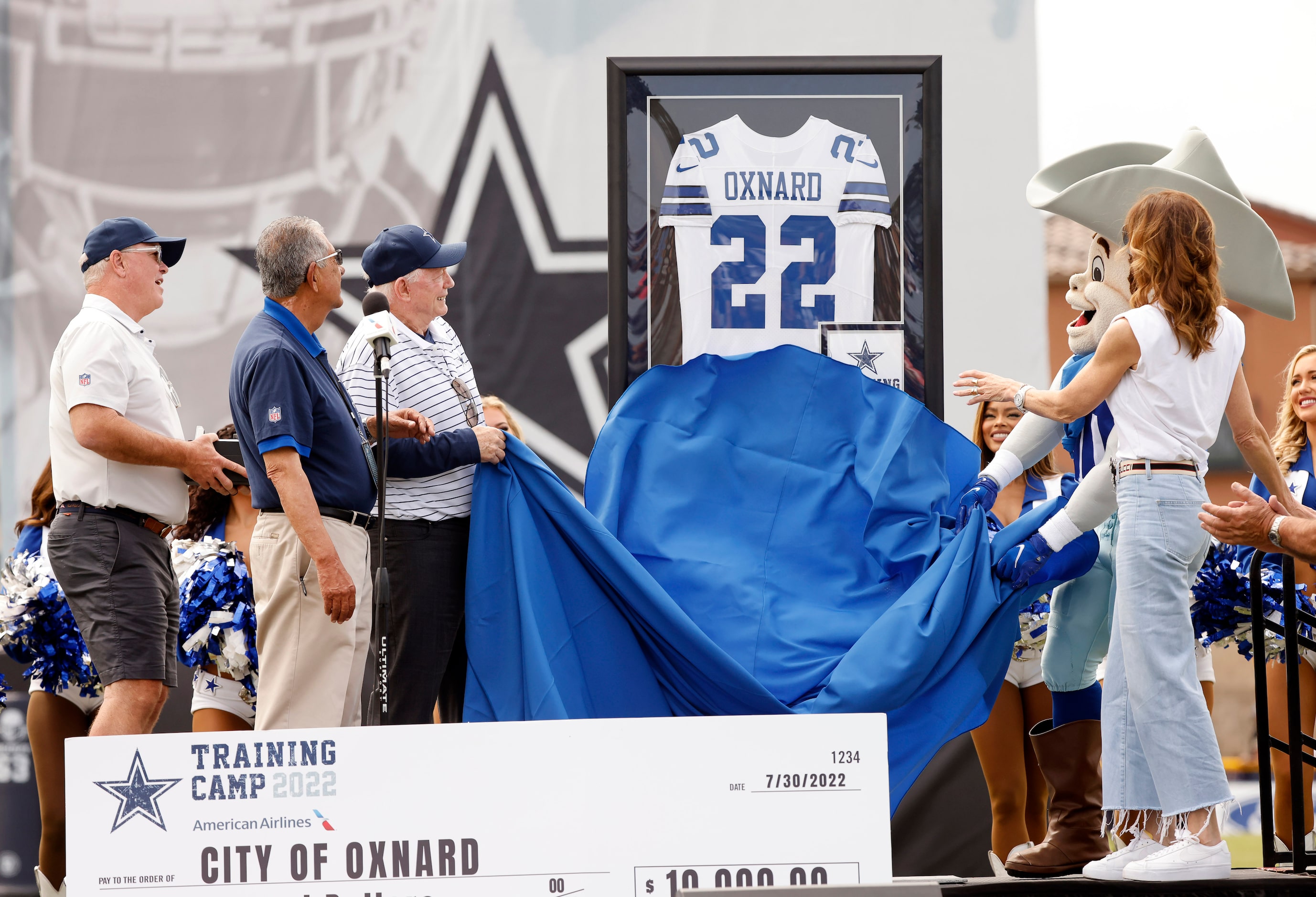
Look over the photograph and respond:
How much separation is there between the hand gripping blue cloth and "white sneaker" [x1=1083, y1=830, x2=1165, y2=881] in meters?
0.44

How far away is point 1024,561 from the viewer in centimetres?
308

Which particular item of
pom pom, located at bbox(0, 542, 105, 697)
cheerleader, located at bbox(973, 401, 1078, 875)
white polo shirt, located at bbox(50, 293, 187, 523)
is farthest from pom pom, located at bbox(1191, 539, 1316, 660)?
pom pom, located at bbox(0, 542, 105, 697)

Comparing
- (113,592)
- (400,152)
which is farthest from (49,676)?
(400,152)

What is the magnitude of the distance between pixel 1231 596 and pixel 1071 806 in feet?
2.60

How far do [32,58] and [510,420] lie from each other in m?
3.08

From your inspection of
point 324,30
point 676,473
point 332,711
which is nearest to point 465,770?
point 332,711

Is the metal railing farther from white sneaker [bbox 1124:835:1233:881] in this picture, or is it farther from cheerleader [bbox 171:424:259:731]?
cheerleader [bbox 171:424:259:731]

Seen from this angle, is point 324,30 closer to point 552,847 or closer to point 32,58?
point 32,58

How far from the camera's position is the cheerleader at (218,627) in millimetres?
3742

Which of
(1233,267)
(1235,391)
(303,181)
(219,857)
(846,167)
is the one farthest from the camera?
(303,181)

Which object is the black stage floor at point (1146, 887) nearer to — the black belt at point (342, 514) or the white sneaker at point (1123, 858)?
the white sneaker at point (1123, 858)

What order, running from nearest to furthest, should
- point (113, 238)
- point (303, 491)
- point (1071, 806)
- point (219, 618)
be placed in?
point (303, 491), point (1071, 806), point (113, 238), point (219, 618)

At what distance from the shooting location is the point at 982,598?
3.09 meters

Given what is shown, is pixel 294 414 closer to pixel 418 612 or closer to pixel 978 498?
pixel 418 612
